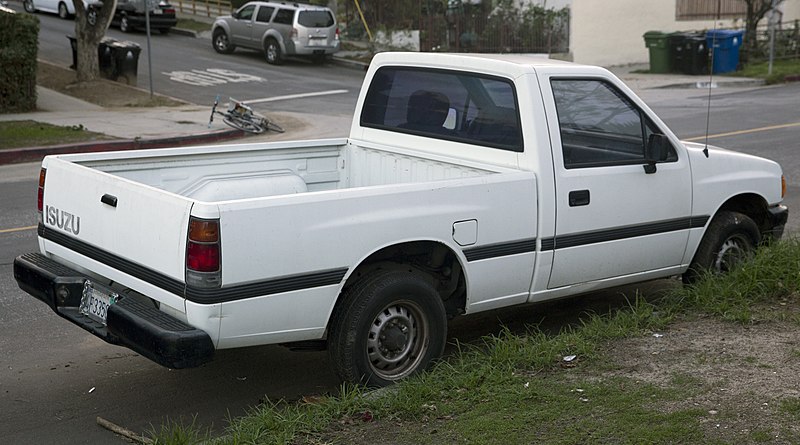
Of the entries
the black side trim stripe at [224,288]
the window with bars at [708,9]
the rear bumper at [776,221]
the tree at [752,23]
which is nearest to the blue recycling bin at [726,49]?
the tree at [752,23]

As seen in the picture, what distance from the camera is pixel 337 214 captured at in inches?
196

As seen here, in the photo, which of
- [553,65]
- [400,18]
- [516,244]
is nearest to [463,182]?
[516,244]

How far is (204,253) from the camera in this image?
4.67 m

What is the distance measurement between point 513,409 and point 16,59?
54.1 feet

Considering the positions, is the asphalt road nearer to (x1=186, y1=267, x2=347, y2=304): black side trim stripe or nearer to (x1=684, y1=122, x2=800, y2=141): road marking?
(x1=186, y1=267, x2=347, y2=304): black side trim stripe

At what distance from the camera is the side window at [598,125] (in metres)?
6.06

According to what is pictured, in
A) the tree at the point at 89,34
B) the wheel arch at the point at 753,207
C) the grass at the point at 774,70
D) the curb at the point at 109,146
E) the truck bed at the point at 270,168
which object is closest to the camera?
the truck bed at the point at 270,168

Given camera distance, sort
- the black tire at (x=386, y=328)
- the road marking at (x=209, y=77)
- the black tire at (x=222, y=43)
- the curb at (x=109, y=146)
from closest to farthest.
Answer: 1. the black tire at (x=386, y=328)
2. the curb at (x=109, y=146)
3. the road marking at (x=209, y=77)
4. the black tire at (x=222, y=43)

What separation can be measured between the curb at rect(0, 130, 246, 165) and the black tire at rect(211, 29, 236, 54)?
14.9m

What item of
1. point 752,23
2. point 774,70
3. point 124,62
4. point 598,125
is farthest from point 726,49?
point 598,125

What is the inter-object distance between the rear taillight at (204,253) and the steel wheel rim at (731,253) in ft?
12.2

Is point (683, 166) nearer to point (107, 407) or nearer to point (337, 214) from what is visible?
point (337, 214)

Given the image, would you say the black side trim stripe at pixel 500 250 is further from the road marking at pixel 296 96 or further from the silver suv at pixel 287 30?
the silver suv at pixel 287 30

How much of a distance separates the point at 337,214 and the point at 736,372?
2.20m
